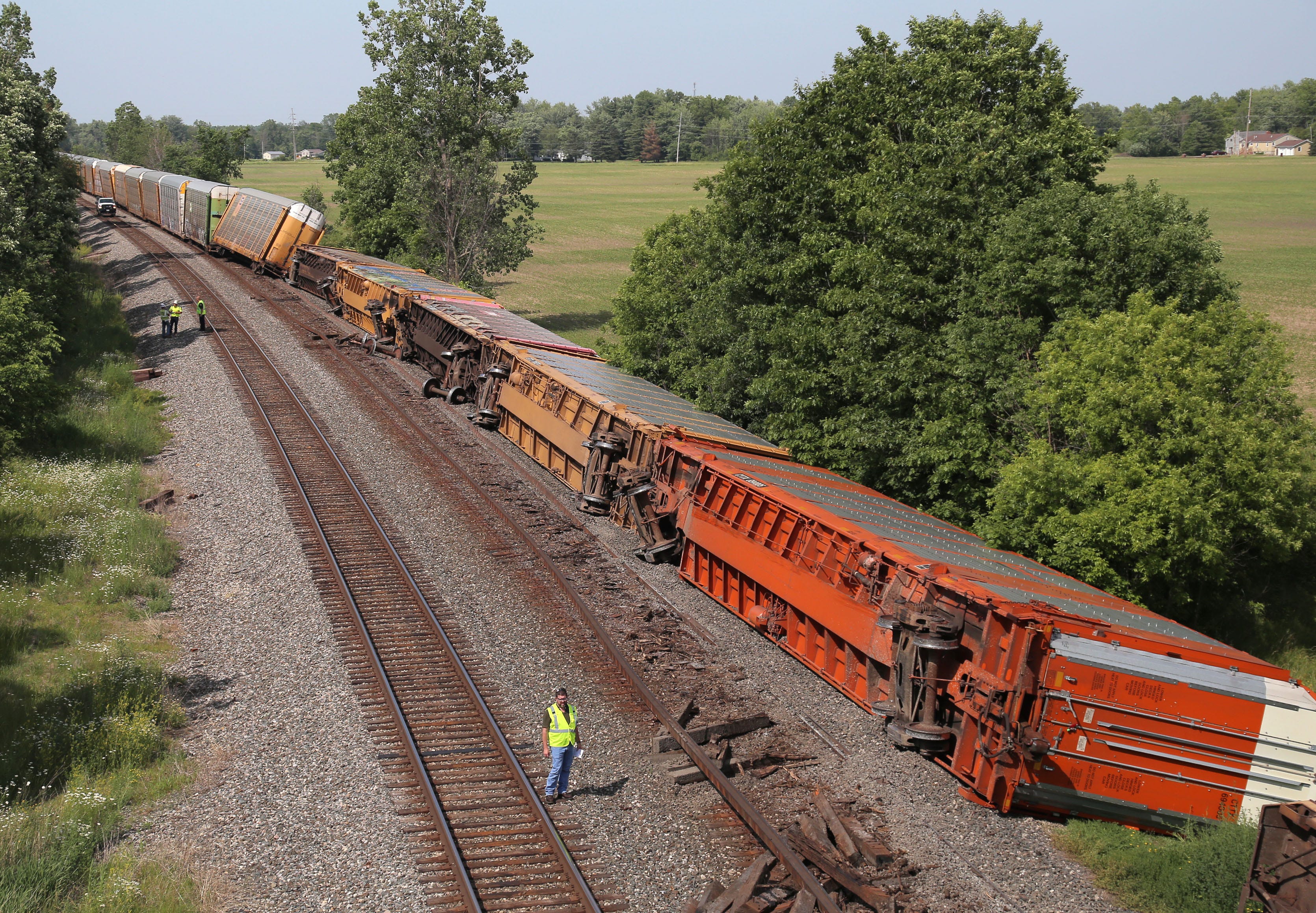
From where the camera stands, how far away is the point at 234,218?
159 feet

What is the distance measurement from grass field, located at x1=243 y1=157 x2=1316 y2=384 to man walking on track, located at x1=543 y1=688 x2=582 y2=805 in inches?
854

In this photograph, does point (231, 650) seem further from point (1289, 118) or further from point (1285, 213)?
point (1289, 118)

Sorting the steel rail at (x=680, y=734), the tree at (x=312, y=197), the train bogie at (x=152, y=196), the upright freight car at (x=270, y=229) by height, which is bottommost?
the steel rail at (x=680, y=734)

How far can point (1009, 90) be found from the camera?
25562mm

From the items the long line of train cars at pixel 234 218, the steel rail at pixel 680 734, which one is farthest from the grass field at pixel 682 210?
the steel rail at pixel 680 734

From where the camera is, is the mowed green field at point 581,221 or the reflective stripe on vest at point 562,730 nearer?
A: the reflective stripe on vest at point 562,730

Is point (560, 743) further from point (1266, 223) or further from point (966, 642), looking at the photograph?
point (1266, 223)

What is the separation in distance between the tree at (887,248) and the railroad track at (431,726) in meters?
11.7

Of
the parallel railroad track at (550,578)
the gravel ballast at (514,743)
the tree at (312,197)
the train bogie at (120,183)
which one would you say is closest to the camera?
the gravel ballast at (514,743)

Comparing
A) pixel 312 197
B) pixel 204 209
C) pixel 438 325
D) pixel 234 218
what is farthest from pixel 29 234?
pixel 312 197

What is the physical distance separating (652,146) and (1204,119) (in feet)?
314

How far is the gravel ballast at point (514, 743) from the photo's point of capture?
10.2 metres

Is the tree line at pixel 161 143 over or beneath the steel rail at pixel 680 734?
over

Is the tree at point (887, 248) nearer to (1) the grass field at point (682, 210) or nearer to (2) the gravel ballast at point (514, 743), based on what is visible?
(2) the gravel ballast at point (514, 743)
